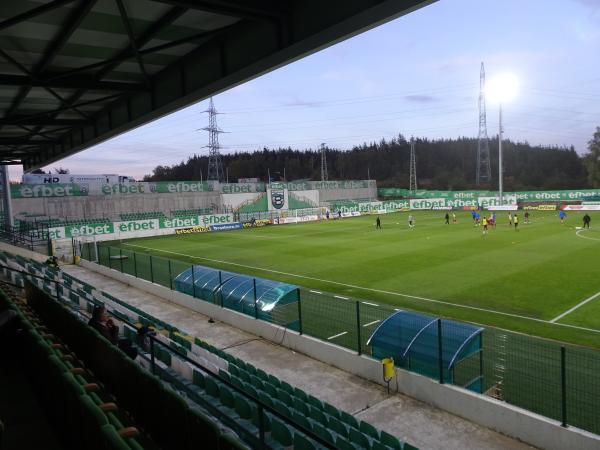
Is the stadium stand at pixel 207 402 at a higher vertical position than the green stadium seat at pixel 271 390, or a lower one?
higher

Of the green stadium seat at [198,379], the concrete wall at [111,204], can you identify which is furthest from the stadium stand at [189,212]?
the green stadium seat at [198,379]

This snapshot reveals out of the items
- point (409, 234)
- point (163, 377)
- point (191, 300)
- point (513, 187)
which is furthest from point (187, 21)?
point (513, 187)

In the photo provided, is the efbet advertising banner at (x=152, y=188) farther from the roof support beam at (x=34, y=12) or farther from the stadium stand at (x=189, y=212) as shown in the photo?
the roof support beam at (x=34, y=12)

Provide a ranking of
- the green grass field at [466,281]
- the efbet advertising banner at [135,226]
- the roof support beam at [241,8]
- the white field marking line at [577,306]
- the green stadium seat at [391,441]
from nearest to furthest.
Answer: the green stadium seat at [391,441] → the roof support beam at [241,8] → the green grass field at [466,281] → the white field marking line at [577,306] → the efbet advertising banner at [135,226]

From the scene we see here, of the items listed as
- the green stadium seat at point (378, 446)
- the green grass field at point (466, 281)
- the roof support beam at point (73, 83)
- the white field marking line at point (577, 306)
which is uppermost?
the roof support beam at point (73, 83)

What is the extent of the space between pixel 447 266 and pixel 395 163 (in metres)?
145

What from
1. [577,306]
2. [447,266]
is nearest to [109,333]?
[577,306]

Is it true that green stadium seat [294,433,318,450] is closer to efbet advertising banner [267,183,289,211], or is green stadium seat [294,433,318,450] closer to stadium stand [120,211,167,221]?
stadium stand [120,211,167,221]

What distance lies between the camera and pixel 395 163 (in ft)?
541

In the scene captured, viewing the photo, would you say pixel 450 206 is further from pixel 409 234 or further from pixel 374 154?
pixel 374 154

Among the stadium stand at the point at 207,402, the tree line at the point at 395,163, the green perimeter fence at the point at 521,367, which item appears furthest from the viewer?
the tree line at the point at 395,163

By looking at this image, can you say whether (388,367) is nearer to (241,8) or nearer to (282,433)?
(282,433)

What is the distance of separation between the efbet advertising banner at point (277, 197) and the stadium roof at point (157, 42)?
5804 centimetres

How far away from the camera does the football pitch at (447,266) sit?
15.8 m
